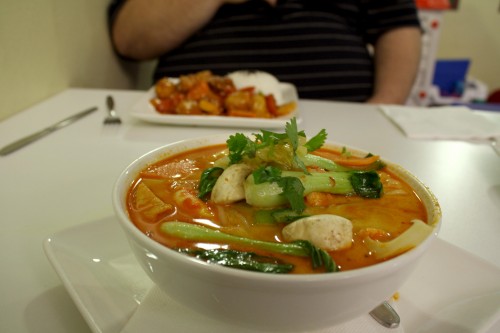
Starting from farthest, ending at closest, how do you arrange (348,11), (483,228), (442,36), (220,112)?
(442,36) < (348,11) < (220,112) < (483,228)

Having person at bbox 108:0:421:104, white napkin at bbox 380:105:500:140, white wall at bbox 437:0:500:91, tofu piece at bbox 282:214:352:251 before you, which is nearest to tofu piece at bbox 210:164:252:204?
tofu piece at bbox 282:214:352:251

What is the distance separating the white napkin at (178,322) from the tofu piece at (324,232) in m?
0.16

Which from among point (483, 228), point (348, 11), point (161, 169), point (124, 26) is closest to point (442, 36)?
point (348, 11)

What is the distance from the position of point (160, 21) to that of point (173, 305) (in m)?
2.11

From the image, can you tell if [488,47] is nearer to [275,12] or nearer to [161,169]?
[275,12]

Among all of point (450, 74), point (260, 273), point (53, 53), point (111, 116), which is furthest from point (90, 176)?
point (450, 74)

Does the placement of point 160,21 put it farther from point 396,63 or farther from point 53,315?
point 53,315

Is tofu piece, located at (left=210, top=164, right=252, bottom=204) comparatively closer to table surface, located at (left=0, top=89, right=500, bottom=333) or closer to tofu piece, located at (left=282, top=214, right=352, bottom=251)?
tofu piece, located at (left=282, top=214, right=352, bottom=251)

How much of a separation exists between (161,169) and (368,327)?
531mm

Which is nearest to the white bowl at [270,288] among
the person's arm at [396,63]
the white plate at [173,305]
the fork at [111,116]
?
the white plate at [173,305]

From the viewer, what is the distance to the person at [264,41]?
2424 millimetres

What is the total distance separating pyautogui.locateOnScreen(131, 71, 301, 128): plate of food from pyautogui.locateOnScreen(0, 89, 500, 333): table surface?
6 centimetres

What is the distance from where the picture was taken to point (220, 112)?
1.89m

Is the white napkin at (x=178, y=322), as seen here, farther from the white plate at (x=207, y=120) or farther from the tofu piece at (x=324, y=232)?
the white plate at (x=207, y=120)
